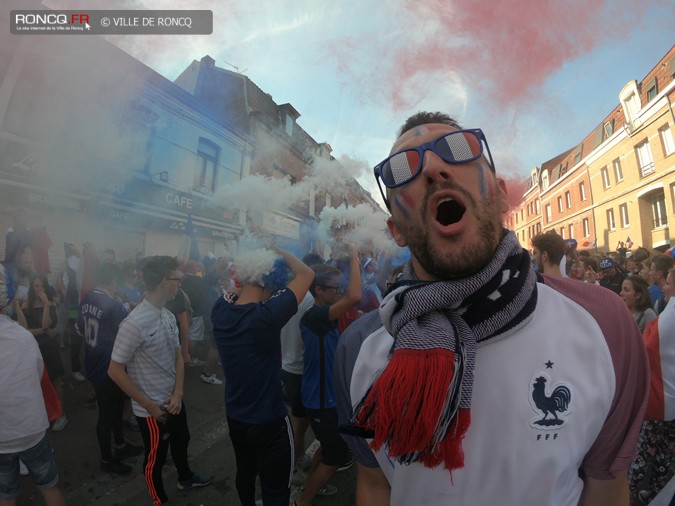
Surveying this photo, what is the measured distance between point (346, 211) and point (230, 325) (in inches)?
240

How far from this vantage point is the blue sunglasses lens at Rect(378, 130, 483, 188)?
4.07 feet

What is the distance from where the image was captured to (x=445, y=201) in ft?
4.00

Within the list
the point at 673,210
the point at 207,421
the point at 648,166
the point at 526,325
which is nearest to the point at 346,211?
the point at 207,421

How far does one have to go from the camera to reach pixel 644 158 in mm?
18562

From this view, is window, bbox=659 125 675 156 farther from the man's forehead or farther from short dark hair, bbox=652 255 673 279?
the man's forehead

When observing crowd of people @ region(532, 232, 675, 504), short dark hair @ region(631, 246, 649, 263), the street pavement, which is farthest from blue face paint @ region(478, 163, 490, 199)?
short dark hair @ region(631, 246, 649, 263)

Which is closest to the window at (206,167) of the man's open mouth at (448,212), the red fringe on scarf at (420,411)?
the man's open mouth at (448,212)

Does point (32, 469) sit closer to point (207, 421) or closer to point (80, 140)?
point (207, 421)

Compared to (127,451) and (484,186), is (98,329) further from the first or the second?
(484,186)

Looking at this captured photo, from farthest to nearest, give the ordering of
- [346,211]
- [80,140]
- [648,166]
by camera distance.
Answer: [648,166], [346,211], [80,140]

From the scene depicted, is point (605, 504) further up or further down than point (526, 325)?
further down

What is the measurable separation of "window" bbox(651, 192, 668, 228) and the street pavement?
21.6 m

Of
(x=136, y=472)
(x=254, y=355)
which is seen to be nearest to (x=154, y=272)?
(x=254, y=355)

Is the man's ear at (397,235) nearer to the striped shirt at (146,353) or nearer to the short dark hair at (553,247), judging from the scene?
the striped shirt at (146,353)
